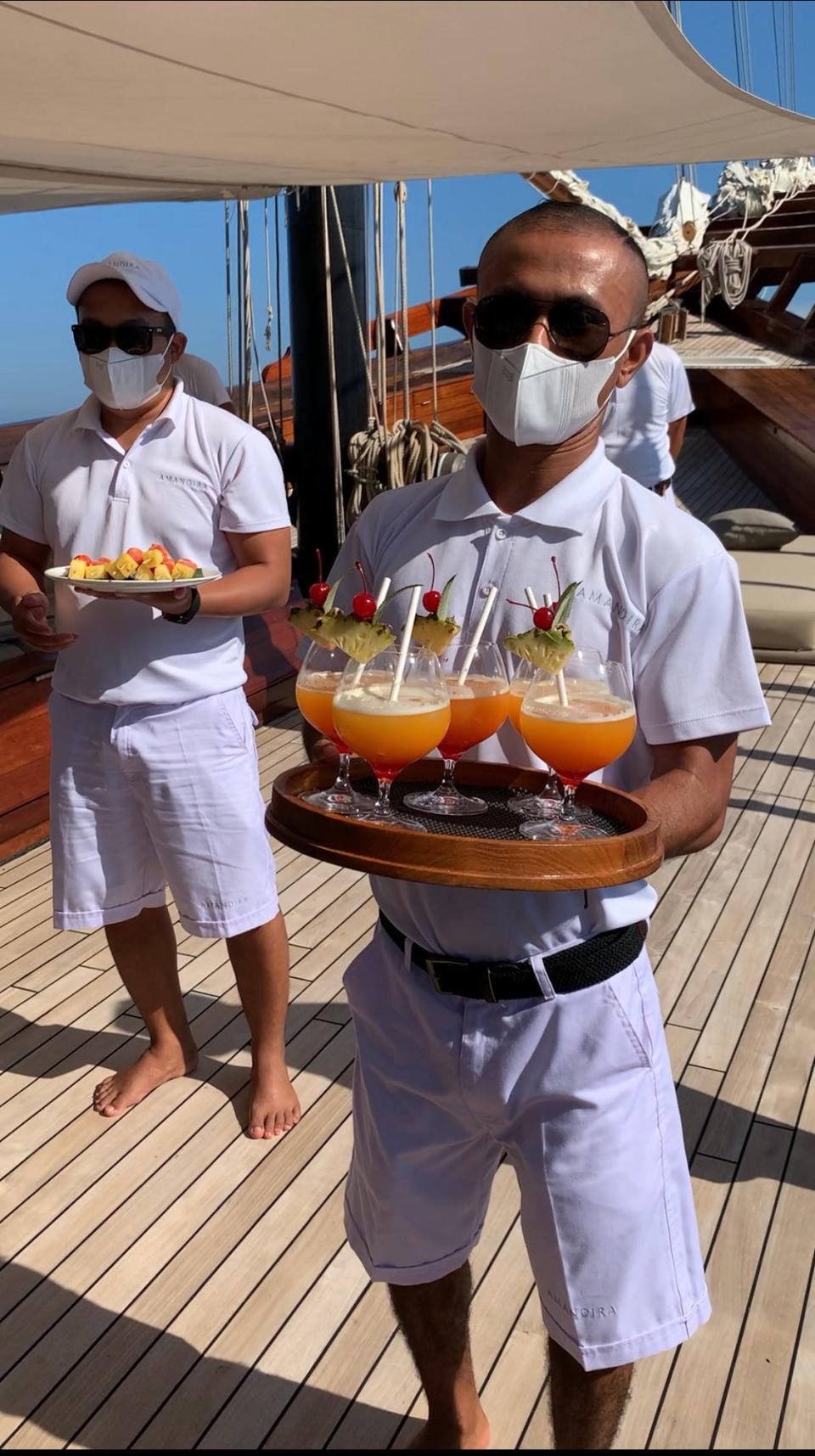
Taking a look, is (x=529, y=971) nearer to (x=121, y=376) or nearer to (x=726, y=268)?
(x=121, y=376)

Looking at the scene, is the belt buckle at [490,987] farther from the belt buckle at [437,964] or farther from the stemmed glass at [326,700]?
the stemmed glass at [326,700]

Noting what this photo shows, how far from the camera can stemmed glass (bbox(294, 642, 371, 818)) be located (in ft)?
4.89

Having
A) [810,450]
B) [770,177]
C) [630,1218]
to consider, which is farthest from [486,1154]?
[770,177]

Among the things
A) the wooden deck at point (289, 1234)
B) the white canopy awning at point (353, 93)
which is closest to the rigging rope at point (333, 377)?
the white canopy awning at point (353, 93)

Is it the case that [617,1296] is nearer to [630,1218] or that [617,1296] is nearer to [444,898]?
[630,1218]

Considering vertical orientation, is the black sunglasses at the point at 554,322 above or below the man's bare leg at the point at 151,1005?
above

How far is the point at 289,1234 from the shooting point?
2.44 metres

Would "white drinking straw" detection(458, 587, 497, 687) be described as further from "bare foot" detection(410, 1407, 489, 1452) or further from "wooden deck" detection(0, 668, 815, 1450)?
"wooden deck" detection(0, 668, 815, 1450)

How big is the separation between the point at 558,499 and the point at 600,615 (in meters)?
0.14

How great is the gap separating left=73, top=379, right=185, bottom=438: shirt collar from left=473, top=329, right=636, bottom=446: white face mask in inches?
41.7

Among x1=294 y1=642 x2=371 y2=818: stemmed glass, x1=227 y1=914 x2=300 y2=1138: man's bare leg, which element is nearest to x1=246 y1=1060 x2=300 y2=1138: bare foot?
x1=227 y1=914 x2=300 y2=1138: man's bare leg

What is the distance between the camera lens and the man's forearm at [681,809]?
1412 mm

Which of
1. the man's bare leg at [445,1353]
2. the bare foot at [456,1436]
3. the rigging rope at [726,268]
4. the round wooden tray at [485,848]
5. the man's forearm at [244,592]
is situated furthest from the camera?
the rigging rope at [726,268]

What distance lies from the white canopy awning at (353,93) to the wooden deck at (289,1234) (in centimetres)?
193
